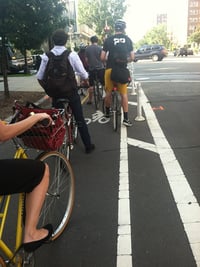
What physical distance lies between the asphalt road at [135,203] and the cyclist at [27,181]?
0.74 m

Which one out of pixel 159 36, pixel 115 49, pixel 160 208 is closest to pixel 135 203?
pixel 160 208

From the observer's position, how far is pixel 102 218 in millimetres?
4008

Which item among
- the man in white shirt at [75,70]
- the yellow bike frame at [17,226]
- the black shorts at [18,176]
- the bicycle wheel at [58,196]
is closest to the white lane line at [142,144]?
the man in white shirt at [75,70]

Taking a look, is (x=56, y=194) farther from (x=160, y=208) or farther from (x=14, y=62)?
(x=14, y=62)

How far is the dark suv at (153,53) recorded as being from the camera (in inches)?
1663

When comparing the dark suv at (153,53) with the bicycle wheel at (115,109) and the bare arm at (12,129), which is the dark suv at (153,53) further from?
the bare arm at (12,129)

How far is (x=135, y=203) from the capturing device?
4309 mm

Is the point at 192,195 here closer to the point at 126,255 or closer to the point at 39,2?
the point at 126,255

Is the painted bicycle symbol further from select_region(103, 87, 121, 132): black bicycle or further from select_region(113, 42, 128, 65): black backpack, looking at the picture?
select_region(113, 42, 128, 65): black backpack

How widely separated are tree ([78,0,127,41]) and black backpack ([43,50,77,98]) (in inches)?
2757

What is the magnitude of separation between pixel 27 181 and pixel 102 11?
75565 mm

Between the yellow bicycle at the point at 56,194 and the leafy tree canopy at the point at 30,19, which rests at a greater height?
the leafy tree canopy at the point at 30,19

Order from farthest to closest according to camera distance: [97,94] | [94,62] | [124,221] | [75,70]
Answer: [97,94], [94,62], [75,70], [124,221]

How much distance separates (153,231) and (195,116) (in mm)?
5636
